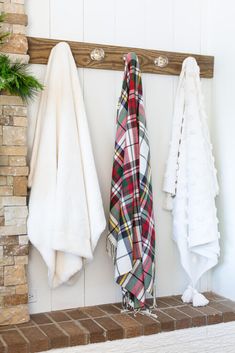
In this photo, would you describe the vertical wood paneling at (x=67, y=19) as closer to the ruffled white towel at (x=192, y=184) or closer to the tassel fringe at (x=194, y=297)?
the ruffled white towel at (x=192, y=184)

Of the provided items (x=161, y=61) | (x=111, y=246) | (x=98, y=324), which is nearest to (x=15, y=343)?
(x=98, y=324)

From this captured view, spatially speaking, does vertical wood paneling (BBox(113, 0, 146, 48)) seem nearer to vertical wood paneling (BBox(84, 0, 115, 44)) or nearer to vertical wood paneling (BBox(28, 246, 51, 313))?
vertical wood paneling (BBox(84, 0, 115, 44))

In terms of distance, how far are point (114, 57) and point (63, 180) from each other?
0.60 metres

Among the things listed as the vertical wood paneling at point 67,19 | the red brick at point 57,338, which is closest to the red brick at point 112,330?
the red brick at point 57,338

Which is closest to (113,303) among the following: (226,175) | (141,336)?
(141,336)

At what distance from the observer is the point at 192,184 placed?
6.84 feet

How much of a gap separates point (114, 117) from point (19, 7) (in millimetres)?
598

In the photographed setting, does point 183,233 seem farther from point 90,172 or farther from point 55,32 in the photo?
point 55,32

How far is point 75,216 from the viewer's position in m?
1.89

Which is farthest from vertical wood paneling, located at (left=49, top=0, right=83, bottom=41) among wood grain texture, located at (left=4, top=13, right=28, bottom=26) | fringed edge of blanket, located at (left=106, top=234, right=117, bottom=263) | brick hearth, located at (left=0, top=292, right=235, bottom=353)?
brick hearth, located at (left=0, top=292, right=235, bottom=353)

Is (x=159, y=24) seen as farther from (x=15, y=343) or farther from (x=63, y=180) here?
(x=15, y=343)

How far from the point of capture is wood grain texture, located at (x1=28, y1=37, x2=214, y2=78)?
192 cm

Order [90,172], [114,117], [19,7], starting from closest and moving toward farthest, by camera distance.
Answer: [19,7] → [90,172] → [114,117]

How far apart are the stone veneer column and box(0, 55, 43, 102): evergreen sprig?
0.04m
